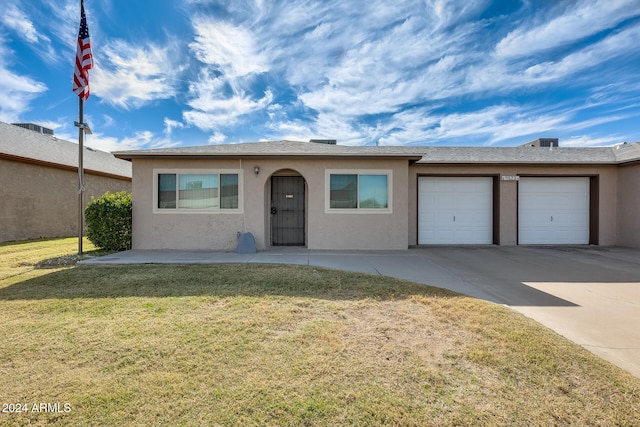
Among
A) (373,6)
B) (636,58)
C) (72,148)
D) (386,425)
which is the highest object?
(373,6)

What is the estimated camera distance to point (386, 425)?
190 centimetres

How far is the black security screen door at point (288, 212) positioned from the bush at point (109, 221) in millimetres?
4573

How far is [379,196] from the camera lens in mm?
9078

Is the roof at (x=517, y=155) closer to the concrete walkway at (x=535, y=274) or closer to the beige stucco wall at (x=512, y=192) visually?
the beige stucco wall at (x=512, y=192)

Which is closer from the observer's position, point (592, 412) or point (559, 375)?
point (592, 412)

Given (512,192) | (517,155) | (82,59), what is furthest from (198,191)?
(517,155)

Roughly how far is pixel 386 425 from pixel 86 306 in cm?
437

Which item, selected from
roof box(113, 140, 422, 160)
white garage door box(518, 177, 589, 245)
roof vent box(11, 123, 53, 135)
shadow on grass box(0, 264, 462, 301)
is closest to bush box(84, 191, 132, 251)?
roof box(113, 140, 422, 160)

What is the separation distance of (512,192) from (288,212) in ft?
27.0

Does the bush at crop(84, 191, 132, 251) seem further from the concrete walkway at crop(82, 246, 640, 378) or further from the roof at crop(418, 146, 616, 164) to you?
the roof at crop(418, 146, 616, 164)

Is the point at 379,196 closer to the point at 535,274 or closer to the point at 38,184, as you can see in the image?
the point at 535,274

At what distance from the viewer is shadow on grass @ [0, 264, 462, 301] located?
464 centimetres

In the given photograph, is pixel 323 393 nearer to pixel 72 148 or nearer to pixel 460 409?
pixel 460 409

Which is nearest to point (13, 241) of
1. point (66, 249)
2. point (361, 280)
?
point (66, 249)
